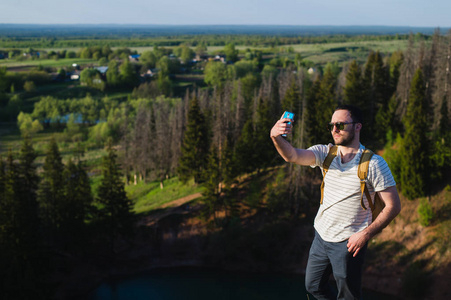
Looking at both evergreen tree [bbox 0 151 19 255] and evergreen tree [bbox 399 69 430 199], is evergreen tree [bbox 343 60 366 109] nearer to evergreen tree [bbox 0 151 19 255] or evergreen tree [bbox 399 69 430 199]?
evergreen tree [bbox 399 69 430 199]

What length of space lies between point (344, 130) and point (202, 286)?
33.3 meters

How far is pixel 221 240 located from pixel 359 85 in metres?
26.3

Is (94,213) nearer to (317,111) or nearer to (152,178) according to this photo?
(152,178)

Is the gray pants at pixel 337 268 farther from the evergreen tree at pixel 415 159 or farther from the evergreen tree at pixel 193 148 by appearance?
the evergreen tree at pixel 193 148

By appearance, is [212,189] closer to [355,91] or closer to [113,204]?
[113,204]

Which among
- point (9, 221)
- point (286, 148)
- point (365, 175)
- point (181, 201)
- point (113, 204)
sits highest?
point (286, 148)

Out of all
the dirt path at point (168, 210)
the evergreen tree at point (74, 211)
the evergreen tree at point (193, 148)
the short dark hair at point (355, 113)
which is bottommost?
the dirt path at point (168, 210)

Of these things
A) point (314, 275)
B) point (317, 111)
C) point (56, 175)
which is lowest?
point (56, 175)

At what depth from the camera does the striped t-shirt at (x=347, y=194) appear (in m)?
5.84

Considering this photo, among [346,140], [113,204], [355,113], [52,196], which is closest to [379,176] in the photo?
[346,140]

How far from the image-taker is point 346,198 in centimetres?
614

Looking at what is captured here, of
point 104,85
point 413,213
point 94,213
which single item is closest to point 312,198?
point 413,213

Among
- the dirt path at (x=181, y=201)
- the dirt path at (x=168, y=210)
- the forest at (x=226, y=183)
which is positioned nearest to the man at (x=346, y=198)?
the forest at (x=226, y=183)

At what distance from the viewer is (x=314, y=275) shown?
6.77m
